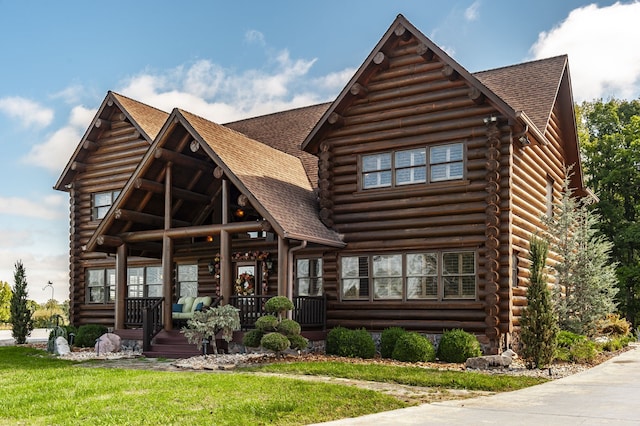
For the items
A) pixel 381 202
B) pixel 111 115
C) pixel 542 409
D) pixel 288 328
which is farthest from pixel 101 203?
pixel 542 409

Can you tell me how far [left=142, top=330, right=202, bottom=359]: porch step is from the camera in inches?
774

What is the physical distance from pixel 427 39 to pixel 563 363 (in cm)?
962

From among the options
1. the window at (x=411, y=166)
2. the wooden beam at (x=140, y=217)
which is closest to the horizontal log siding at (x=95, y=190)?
the wooden beam at (x=140, y=217)

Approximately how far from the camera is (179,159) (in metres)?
21.4

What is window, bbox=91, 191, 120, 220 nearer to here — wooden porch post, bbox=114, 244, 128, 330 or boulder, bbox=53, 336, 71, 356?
wooden porch post, bbox=114, 244, 128, 330

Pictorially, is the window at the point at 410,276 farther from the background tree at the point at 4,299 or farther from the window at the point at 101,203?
the background tree at the point at 4,299

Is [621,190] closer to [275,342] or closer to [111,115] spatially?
[111,115]

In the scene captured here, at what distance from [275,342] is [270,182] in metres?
5.61

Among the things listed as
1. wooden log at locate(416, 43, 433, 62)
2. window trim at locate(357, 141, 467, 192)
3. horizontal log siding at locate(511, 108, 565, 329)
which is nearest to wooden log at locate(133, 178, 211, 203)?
window trim at locate(357, 141, 467, 192)

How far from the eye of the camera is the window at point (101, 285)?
28062 millimetres

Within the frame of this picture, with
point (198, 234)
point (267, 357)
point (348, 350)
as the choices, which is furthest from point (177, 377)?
point (198, 234)

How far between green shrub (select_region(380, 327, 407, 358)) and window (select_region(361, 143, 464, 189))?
4521 mm

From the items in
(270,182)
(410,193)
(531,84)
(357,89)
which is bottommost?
(410,193)

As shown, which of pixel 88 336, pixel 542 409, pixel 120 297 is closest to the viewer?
pixel 542 409
